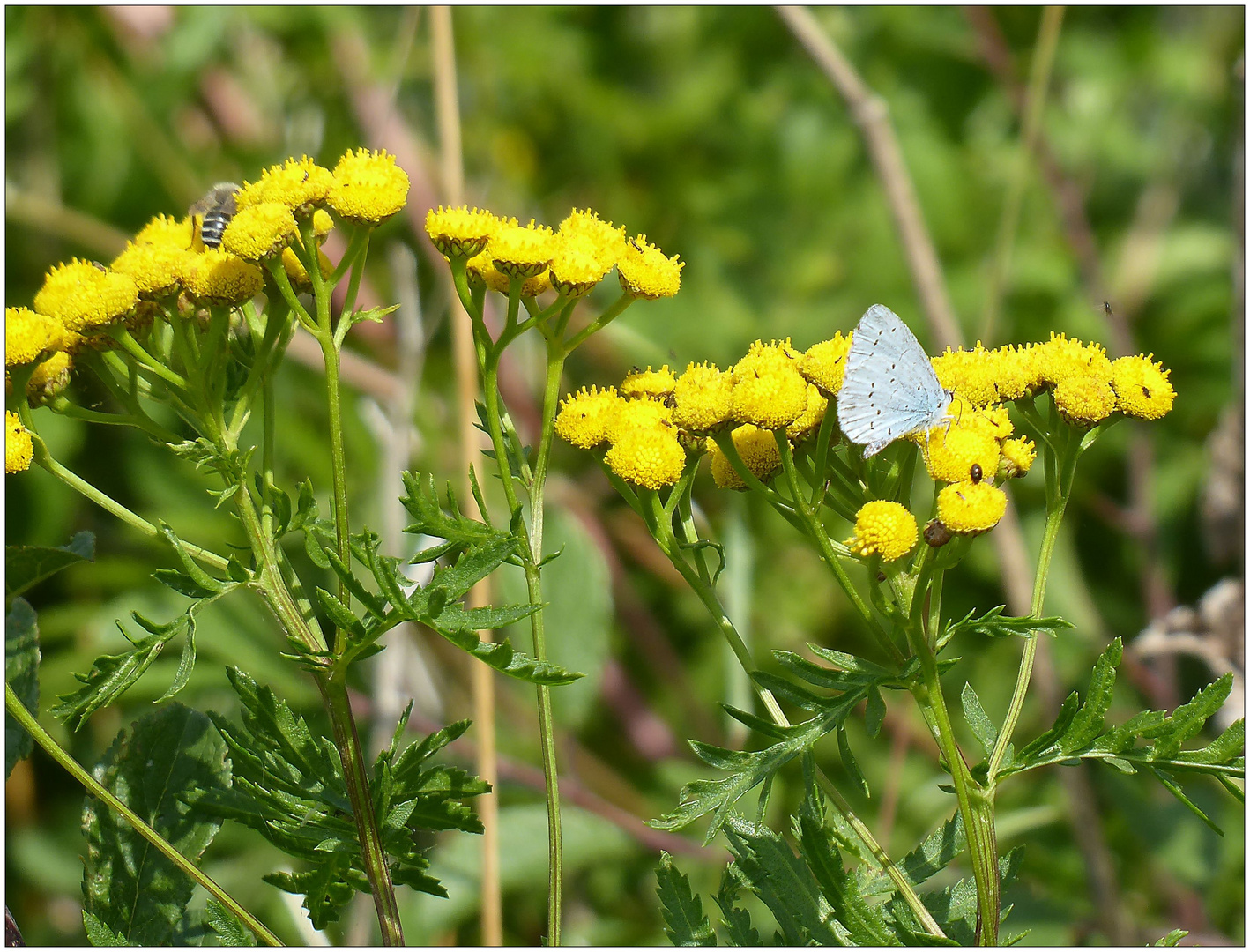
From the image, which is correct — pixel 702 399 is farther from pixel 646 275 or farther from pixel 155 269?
pixel 155 269

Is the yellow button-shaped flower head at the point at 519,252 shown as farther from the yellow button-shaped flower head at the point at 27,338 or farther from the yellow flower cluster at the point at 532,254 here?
the yellow button-shaped flower head at the point at 27,338

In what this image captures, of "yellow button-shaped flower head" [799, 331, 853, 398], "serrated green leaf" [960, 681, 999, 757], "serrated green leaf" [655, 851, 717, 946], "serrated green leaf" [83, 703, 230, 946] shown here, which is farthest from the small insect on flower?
"serrated green leaf" [960, 681, 999, 757]

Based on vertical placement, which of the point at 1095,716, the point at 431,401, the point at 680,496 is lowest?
the point at 1095,716

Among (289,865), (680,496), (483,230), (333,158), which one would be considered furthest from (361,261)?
(333,158)

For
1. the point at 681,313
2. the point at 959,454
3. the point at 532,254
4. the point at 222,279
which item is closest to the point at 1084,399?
the point at 959,454

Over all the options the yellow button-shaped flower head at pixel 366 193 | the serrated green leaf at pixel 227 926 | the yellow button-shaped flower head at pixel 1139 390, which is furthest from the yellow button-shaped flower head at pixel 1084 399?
the serrated green leaf at pixel 227 926

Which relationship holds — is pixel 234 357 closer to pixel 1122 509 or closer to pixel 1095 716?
pixel 1095 716
